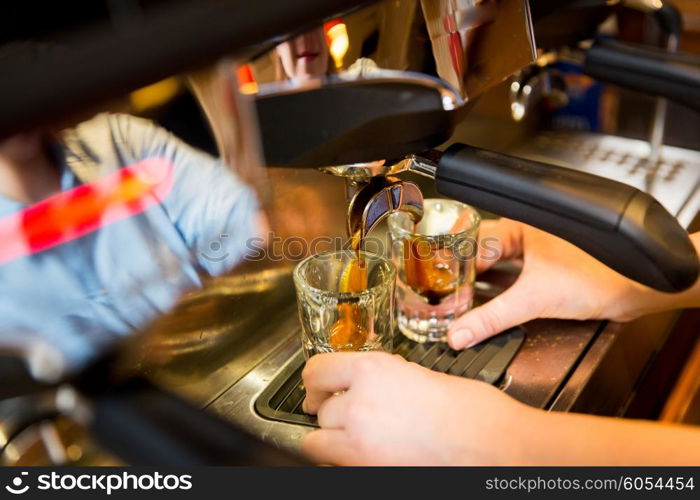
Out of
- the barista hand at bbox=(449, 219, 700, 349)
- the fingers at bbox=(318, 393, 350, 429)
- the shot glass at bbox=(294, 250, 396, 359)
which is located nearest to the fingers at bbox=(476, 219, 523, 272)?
the barista hand at bbox=(449, 219, 700, 349)

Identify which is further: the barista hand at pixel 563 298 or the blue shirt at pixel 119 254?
the barista hand at pixel 563 298

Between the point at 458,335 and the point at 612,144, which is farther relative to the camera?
the point at 612,144

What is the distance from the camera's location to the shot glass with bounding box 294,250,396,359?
50 cm

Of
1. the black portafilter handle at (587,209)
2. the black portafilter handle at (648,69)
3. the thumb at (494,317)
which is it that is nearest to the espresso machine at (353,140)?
the black portafilter handle at (587,209)

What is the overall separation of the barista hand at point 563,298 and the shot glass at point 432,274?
0.02 metres

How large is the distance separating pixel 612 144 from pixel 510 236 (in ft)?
1.18

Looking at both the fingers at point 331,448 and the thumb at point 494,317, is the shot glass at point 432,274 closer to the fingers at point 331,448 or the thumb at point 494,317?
the thumb at point 494,317

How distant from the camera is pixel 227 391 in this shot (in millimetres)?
549

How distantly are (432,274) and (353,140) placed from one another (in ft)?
0.71

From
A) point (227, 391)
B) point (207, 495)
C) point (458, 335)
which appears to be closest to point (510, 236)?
point (458, 335)

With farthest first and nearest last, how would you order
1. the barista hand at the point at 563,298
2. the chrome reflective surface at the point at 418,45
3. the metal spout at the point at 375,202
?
the barista hand at the point at 563,298 < the metal spout at the point at 375,202 < the chrome reflective surface at the point at 418,45

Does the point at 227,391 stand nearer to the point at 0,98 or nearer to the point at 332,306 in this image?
the point at 332,306

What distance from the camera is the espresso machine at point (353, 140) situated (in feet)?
0.83

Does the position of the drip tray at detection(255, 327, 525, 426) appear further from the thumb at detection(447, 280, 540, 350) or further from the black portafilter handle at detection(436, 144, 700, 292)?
the black portafilter handle at detection(436, 144, 700, 292)
